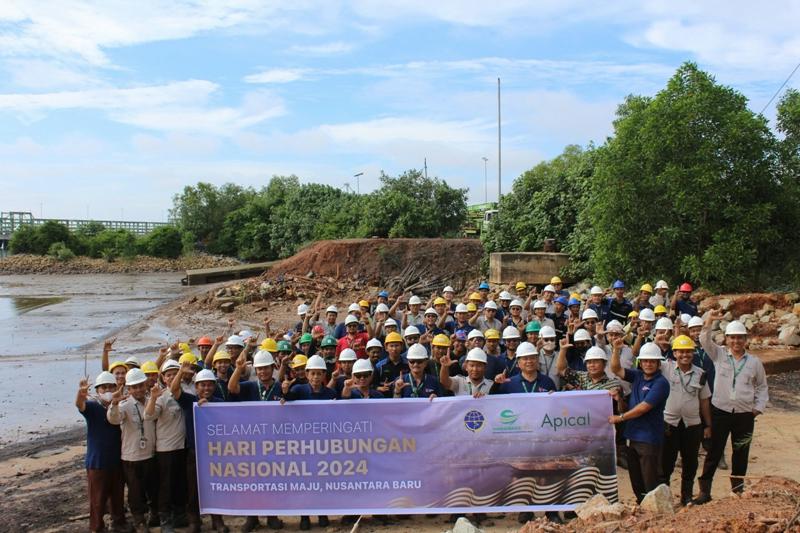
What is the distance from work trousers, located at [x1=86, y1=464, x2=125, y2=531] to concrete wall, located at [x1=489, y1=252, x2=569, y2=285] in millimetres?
21250

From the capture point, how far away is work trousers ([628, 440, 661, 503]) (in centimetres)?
631

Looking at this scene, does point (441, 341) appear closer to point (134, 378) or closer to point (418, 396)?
point (418, 396)

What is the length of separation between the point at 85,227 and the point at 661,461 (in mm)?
80269

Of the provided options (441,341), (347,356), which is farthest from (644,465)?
(347,356)

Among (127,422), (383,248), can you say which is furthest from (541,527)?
(383,248)

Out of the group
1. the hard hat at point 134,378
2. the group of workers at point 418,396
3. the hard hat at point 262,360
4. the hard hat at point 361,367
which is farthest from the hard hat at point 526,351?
the hard hat at point 134,378

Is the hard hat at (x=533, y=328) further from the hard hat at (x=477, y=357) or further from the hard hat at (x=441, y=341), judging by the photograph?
the hard hat at (x=477, y=357)

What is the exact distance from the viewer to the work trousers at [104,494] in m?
6.71

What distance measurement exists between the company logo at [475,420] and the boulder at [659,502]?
160 centimetres

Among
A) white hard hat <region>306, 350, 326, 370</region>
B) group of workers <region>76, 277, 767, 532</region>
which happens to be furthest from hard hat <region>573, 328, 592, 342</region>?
white hard hat <region>306, 350, 326, 370</region>

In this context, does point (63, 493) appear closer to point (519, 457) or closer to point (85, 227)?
point (519, 457)

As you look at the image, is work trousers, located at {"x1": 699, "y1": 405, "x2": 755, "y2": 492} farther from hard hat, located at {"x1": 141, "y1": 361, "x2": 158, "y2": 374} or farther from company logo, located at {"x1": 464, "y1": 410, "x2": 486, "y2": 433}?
hard hat, located at {"x1": 141, "y1": 361, "x2": 158, "y2": 374}

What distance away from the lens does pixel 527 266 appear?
27391 mm

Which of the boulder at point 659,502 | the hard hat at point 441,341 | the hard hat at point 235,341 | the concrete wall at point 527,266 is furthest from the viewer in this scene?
the concrete wall at point 527,266
